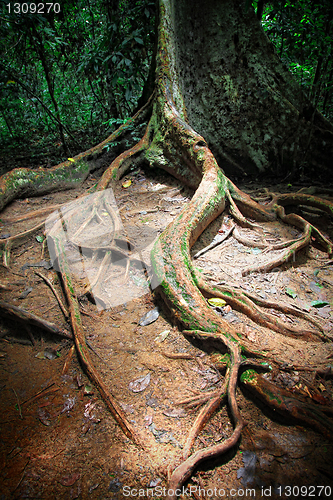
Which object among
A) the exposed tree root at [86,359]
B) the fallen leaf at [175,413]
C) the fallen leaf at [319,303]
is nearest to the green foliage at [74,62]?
the exposed tree root at [86,359]

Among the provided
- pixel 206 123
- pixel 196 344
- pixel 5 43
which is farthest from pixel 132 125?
Result: pixel 196 344

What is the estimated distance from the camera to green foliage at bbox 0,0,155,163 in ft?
17.7

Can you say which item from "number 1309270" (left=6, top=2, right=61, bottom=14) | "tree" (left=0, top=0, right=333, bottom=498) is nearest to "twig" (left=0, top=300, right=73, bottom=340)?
"tree" (left=0, top=0, right=333, bottom=498)

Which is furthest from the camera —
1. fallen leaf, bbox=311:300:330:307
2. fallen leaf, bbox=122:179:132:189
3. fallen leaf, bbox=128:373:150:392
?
fallen leaf, bbox=122:179:132:189

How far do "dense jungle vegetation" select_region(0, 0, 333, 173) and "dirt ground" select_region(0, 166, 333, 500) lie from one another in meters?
3.56

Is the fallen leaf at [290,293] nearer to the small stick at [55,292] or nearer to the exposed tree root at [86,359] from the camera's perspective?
the exposed tree root at [86,359]

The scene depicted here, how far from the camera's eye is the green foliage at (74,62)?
17.7ft

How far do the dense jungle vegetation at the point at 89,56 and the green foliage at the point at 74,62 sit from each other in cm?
2

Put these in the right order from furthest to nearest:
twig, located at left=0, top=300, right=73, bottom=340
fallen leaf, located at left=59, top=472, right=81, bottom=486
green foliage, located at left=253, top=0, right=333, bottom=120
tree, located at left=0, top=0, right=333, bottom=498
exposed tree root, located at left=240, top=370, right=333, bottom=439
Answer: green foliage, located at left=253, top=0, right=333, bottom=120
tree, located at left=0, top=0, right=333, bottom=498
twig, located at left=0, top=300, right=73, bottom=340
exposed tree root, located at left=240, top=370, right=333, bottom=439
fallen leaf, located at left=59, top=472, right=81, bottom=486

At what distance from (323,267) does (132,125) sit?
428cm

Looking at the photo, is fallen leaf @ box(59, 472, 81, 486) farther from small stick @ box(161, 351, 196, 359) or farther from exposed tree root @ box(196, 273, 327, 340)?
exposed tree root @ box(196, 273, 327, 340)

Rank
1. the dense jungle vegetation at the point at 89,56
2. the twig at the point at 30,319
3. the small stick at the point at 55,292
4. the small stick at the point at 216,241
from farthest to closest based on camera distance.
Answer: the dense jungle vegetation at the point at 89,56 → the small stick at the point at 216,241 → the small stick at the point at 55,292 → the twig at the point at 30,319

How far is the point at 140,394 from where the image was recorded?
195 cm

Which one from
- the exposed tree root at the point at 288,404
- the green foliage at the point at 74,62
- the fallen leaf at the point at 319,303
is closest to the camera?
the exposed tree root at the point at 288,404
